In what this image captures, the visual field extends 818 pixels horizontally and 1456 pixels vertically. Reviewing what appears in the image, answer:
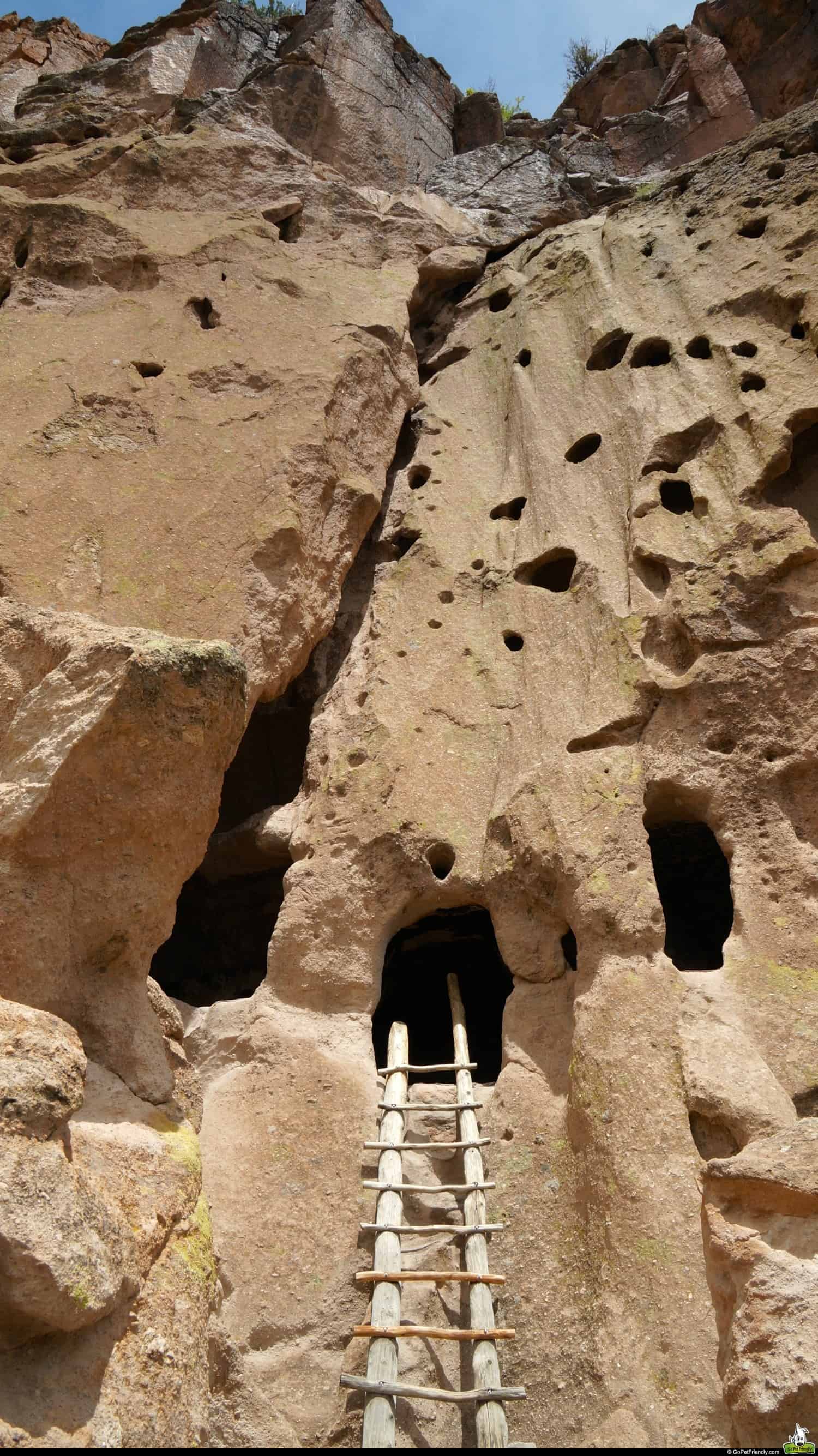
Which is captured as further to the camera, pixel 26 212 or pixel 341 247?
pixel 341 247

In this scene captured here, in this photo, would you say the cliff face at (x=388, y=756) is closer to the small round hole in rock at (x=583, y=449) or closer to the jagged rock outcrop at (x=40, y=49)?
the small round hole in rock at (x=583, y=449)

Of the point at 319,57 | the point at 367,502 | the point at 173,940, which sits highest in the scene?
the point at 319,57

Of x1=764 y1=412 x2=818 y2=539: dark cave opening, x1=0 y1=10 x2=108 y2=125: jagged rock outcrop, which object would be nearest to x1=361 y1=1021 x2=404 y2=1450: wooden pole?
x1=764 y1=412 x2=818 y2=539: dark cave opening

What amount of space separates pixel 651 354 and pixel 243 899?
177 inches

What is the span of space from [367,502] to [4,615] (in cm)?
306

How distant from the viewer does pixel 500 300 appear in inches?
345

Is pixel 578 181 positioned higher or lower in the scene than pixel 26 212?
higher

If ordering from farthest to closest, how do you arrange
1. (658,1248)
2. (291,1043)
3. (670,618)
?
(670,618)
(291,1043)
(658,1248)

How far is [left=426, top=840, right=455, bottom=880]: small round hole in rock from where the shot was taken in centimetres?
544

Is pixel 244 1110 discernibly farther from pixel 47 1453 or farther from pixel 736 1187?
pixel 47 1453

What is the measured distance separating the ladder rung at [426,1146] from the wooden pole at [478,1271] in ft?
0.07

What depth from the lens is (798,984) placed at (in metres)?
4.50

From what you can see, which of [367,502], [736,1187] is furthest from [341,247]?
[736,1187]

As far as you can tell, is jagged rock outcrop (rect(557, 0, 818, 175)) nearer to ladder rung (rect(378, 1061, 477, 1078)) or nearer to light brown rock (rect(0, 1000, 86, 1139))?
ladder rung (rect(378, 1061, 477, 1078))
